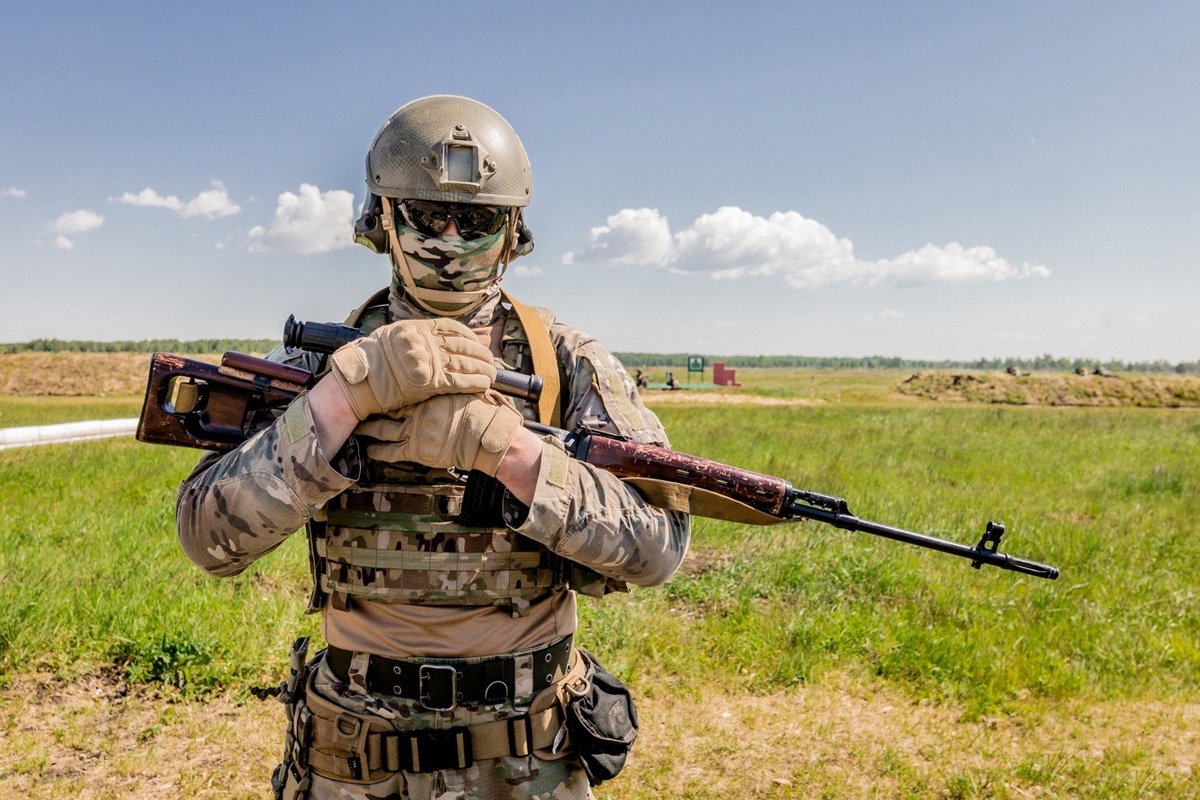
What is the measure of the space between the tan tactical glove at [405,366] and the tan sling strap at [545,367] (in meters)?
0.35

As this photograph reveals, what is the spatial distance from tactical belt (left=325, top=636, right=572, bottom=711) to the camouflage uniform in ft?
0.09

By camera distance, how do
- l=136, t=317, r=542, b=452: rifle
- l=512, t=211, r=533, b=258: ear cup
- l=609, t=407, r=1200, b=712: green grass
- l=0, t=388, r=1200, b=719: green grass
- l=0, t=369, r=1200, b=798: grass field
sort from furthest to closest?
l=609, t=407, r=1200, b=712: green grass < l=0, t=388, r=1200, b=719: green grass < l=0, t=369, r=1200, b=798: grass field < l=512, t=211, r=533, b=258: ear cup < l=136, t=317, r=542, b=452: rifle

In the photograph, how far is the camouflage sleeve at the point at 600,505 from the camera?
2031 millimetres

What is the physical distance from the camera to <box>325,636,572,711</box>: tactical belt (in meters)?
2.19

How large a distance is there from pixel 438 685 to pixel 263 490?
701 millimetres

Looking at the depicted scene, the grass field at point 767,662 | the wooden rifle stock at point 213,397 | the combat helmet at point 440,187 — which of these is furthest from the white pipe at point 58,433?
the combat helmet at point 440,187

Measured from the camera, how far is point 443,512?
2.27m

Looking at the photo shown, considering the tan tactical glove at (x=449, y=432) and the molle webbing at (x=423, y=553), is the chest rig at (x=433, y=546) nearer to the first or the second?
the molle webbing at (x=423, y=553)

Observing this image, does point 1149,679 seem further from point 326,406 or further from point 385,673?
point 326,406

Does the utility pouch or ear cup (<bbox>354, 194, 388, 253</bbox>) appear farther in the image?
ear cup (<bbox>354, 194, 388, 253</bbox>)

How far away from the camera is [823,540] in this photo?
836 cm

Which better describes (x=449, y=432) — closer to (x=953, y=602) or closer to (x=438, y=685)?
(x=438, y=685)

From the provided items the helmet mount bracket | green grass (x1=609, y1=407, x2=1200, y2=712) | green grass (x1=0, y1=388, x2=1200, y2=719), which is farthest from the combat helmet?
green grass (x1=609, y1=407, x2=1200, y2=712)

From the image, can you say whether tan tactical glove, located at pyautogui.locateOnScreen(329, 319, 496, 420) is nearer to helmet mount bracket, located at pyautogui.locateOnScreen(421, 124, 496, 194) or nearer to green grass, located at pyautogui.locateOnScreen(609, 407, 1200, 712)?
helmet mount bracket, located at pyautogui.locateOnScreen(421, 124, 496, 194)
